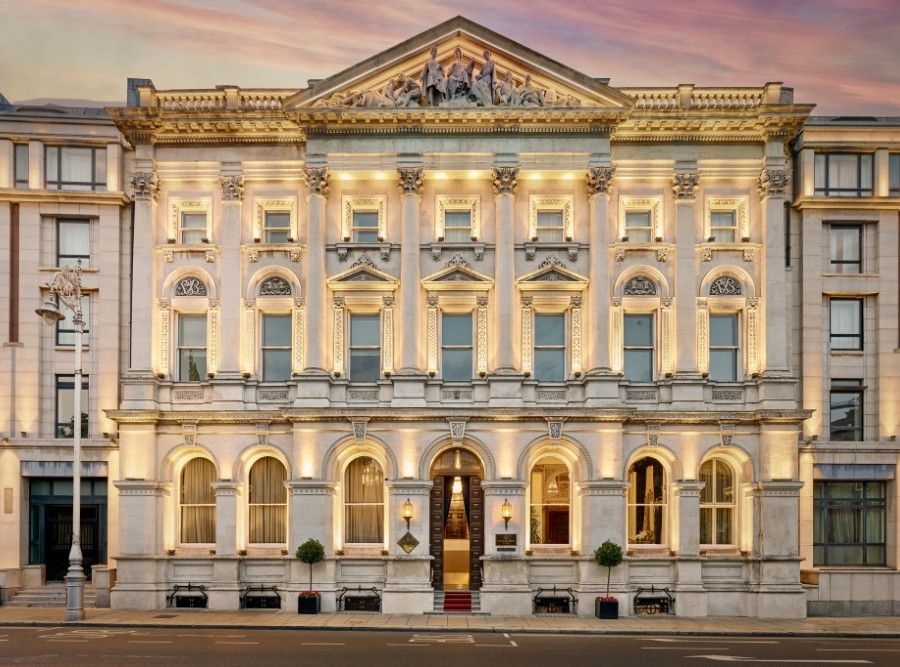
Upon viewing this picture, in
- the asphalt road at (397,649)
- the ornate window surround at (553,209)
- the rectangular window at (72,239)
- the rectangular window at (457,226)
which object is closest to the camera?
the asphalt road at (397,649)

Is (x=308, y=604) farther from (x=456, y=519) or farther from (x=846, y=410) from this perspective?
(x=846, y=410)

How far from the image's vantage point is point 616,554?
114ft

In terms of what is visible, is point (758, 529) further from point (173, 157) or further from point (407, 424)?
point (173, 157)

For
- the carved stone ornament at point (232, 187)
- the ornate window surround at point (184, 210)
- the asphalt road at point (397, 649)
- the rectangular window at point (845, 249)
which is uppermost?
the carved stone ornament at point (232, 187)

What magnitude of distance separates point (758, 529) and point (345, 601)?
1602 centimetres

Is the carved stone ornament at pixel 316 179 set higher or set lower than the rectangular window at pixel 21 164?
lower

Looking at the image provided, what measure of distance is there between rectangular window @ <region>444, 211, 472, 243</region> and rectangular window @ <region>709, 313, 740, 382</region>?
33.9 ft

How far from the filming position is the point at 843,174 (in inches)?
1539

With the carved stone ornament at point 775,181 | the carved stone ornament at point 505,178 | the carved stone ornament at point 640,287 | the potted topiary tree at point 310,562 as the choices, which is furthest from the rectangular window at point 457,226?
the potted topiary tree at point 310,562

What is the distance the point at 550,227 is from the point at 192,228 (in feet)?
47.6

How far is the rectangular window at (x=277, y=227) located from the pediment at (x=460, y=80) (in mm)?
4463

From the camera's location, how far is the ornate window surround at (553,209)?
37.3 meters

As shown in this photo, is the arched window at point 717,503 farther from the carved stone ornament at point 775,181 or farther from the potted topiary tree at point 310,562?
the potted topiary tree at point 310,562

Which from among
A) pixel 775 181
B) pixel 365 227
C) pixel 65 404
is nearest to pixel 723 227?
pixel 775 181
